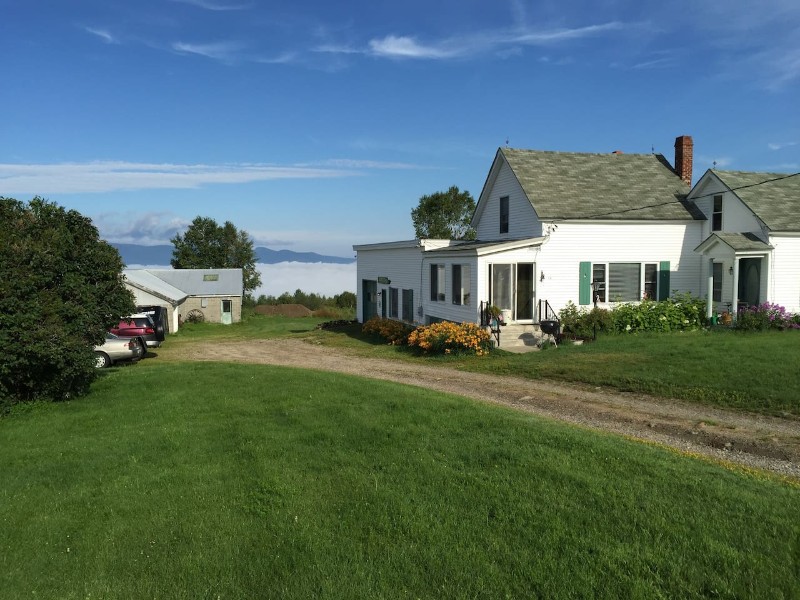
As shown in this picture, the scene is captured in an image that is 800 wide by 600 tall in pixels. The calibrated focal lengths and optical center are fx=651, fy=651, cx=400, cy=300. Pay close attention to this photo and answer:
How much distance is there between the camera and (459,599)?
471 centimetres

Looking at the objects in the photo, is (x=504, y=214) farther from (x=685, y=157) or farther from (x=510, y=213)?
(x=685, y=157)

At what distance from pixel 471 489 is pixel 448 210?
1907 inches

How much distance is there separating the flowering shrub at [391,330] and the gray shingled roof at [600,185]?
7529 millimetres

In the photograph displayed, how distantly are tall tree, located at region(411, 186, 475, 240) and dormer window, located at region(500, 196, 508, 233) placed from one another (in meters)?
26.1

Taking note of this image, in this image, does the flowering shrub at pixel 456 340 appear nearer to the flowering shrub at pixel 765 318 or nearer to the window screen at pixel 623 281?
the window screen at pixel 623 281

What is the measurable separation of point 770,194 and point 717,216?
220 cm

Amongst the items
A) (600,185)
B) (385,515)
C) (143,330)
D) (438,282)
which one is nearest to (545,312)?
(438,282)

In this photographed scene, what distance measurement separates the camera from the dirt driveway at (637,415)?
920 cm

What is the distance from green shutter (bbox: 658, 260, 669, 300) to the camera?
989 inches

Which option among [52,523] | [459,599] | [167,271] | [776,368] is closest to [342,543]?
[459,599]

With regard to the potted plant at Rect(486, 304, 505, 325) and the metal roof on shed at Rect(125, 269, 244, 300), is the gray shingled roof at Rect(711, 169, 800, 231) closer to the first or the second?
the potted plant at Rect(486, 304, 505, 325)

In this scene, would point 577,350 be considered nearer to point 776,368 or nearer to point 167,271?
point 776,368

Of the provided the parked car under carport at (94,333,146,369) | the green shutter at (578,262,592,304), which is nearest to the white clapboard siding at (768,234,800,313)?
the green shutter at (578,262,592,304)

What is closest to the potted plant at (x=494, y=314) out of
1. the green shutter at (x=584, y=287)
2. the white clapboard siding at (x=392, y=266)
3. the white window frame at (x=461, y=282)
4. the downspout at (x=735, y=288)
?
the white window frame at (x=461, y=282)
